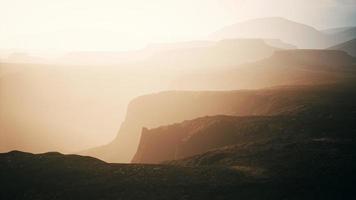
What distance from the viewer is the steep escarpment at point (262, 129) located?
36.0 meters

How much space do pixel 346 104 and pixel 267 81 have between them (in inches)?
2673

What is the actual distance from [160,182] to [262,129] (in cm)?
2037

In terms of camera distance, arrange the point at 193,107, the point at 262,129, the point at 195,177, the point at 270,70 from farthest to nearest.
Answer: the point at 270,70 → the point at 193,107 → the point at 262,129 → the point at 195,177

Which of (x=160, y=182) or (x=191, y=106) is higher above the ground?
(x=191, y=106)

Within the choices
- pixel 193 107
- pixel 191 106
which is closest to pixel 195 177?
pixel 193 107

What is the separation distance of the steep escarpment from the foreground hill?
1001 centimetres

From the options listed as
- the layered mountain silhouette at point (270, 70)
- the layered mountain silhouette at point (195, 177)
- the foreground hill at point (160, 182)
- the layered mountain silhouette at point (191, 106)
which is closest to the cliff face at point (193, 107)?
the layered mountain silhouette at point (191, 106)

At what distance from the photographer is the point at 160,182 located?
23.9 meters

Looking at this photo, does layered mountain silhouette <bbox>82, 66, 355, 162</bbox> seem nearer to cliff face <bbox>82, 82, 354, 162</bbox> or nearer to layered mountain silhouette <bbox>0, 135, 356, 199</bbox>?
cliff face <bbox>82, 82, 354, 162</bbox>

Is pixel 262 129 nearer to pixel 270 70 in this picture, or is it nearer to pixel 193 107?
pixel 193 107

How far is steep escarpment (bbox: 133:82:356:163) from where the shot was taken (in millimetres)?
36000

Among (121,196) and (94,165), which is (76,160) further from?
(121,196)

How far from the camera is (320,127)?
36969 millimetres

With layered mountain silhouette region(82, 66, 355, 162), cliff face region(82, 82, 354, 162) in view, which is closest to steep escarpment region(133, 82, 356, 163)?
cliff face region(82, 82, 354, 162)
